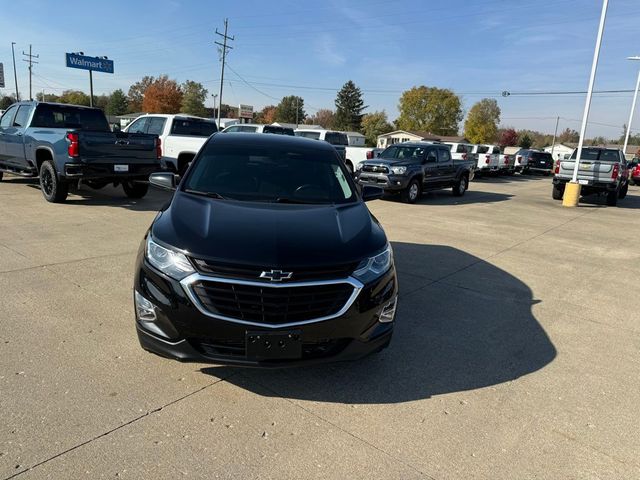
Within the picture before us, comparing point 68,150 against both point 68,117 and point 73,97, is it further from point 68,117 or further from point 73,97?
point 73,97

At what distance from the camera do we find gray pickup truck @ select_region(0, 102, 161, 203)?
8.95 metres

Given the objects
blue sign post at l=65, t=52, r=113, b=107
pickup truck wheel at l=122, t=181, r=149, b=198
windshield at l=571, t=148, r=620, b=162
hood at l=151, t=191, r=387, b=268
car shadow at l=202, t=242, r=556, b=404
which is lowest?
car shadow at l=202, t=242, r=556, b=404

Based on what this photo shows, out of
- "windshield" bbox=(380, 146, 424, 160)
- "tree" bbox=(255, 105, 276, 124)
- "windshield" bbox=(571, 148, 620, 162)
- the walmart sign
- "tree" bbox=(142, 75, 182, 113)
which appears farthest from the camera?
"tree" bbox=(255, 105, 276, 124)

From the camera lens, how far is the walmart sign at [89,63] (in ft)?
77.0

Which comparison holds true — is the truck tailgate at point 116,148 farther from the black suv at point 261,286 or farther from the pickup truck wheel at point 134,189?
the black suv at point 261,286

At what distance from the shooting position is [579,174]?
15750mm

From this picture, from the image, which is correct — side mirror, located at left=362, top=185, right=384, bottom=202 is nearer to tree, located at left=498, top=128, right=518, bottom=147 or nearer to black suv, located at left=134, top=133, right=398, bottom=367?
black suv, located at left=134, top=133, right=398, bottom=367

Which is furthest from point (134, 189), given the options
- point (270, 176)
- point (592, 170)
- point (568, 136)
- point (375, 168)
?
point (568, 136)

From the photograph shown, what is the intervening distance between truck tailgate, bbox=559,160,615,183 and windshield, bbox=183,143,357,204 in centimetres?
1405

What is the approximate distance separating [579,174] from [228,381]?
16.2m

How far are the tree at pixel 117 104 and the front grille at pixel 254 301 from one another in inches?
4757

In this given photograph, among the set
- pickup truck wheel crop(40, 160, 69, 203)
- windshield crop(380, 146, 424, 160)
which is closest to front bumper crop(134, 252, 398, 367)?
pickup truck wheel crop(40, 160, 69, 203)

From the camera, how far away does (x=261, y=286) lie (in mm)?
2738

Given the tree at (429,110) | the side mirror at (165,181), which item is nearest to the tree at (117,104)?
the tree at (429,110)
